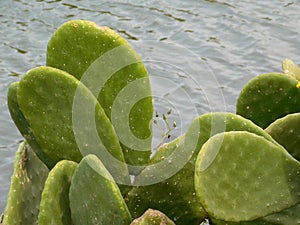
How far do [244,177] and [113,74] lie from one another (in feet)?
1.74

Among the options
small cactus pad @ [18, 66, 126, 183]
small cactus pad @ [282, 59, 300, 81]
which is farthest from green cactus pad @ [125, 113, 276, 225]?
small cactus pad @ [282, 59, 300, 81]

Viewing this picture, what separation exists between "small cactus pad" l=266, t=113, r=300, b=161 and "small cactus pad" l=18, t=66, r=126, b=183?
0.44 meters

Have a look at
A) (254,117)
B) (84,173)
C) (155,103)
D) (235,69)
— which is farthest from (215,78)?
(84,173)

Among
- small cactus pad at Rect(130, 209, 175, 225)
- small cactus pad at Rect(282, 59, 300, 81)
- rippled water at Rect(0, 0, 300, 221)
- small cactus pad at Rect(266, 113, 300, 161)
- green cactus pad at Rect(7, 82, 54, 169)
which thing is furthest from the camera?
rippled water at Rect(0, 0, 300, 221)

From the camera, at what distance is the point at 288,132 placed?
227 centimetres

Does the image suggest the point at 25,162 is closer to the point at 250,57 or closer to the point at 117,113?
the point at 117,113

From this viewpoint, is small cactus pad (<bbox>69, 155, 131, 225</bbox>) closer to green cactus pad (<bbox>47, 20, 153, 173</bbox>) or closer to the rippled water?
green cactus pad (<bbox>47, 20, 153, 173</bbox>)

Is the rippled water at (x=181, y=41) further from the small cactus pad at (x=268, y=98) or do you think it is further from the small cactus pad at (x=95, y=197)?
the small cactus pad at (x=95, y=197)

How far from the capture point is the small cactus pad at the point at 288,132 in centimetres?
223

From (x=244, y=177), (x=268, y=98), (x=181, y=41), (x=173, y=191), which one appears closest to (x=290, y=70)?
(x=268, y=98)

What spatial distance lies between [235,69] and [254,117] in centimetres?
304

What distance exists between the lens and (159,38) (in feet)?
19.8

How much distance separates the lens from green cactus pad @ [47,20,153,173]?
2285mm

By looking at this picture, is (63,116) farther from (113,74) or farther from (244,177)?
(244,177)
